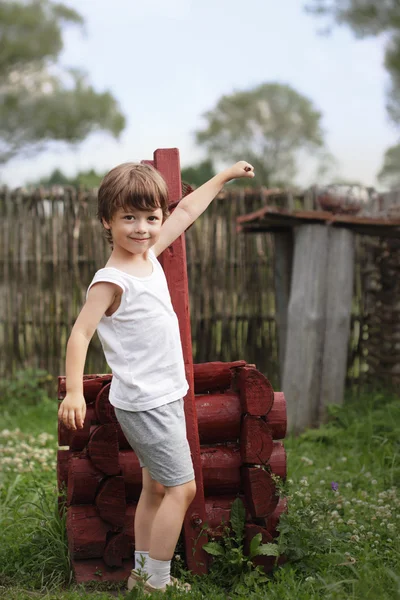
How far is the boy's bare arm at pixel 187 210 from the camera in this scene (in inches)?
122

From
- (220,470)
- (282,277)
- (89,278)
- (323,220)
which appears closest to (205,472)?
(220,470)

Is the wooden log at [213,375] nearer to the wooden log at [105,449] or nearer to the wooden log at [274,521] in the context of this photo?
the wooden log at [105,449]

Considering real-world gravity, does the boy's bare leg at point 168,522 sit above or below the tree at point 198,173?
below

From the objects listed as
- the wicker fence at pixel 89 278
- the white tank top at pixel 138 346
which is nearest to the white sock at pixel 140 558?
the white tank top at pixel 138 346

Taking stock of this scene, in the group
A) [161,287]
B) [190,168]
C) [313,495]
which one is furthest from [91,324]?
[190,168]

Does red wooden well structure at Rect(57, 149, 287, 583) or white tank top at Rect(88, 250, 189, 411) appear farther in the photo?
red wooden well structure at Rect(57, 149, 287, 583)

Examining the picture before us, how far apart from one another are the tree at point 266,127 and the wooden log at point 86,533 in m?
39.5

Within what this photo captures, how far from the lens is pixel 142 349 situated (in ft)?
9.00

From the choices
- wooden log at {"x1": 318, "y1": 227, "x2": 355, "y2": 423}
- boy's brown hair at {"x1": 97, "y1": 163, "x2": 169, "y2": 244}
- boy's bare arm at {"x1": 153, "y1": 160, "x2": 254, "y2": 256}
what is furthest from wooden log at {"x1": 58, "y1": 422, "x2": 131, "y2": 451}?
wooden log at {"x1": 318, "y1": 227, "x2": 355, "y2": 423}

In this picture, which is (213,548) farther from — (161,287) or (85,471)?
(161,287)

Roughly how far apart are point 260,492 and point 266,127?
1619 inches

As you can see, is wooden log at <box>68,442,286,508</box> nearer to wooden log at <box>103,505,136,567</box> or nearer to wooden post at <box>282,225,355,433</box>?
wooden log at <box>103,505,136,567</box>

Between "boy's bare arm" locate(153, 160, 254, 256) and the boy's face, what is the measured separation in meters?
0.26

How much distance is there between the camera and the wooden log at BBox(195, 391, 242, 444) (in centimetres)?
321
